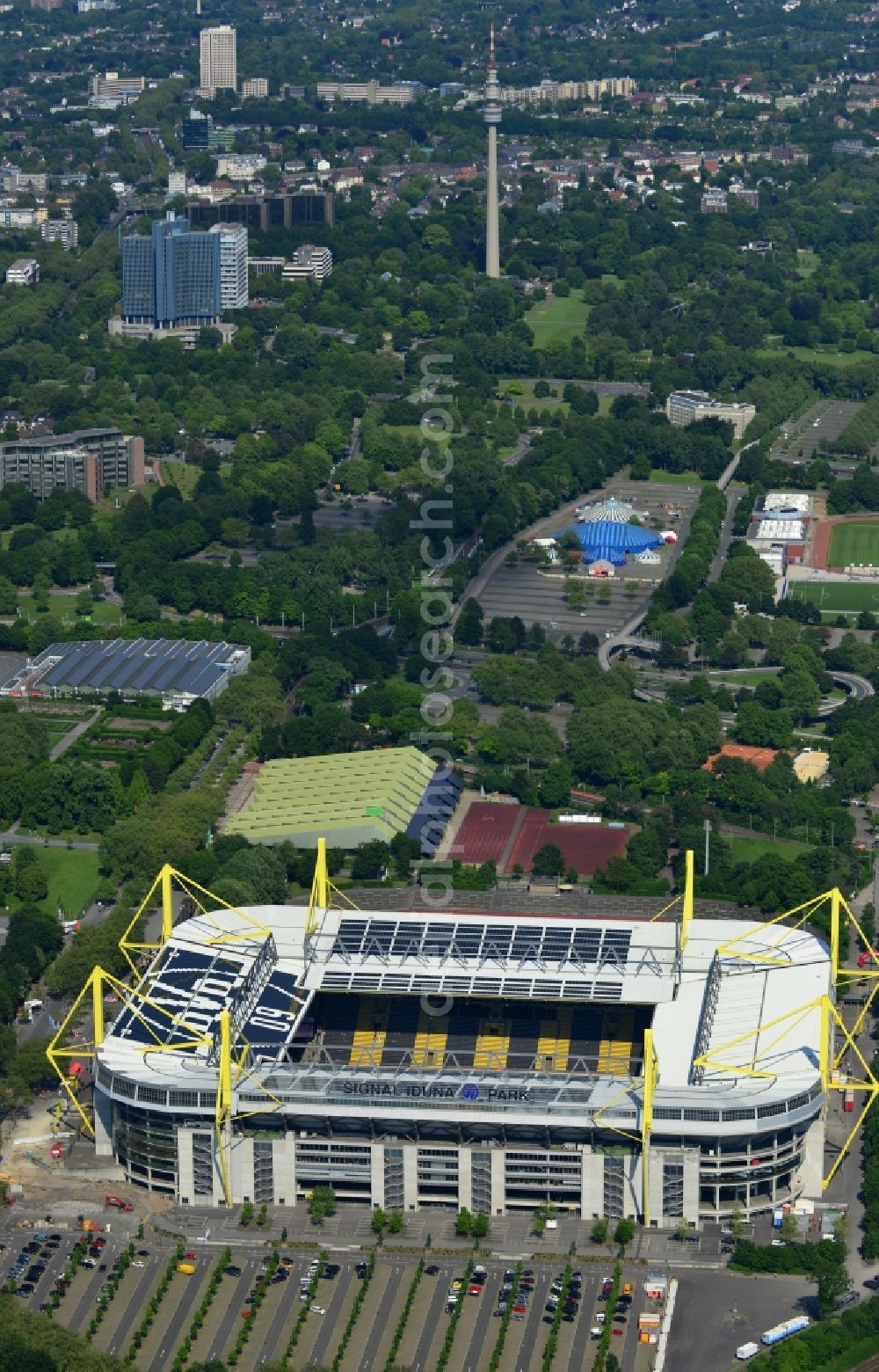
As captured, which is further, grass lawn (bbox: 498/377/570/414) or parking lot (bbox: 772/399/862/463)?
grass lawn (bbox: 498/377/570/414)

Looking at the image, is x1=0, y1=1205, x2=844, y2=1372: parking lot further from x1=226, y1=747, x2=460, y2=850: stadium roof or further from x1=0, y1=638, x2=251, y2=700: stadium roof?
x1=0, y1=638, x2=251, y2=700: stadium roof

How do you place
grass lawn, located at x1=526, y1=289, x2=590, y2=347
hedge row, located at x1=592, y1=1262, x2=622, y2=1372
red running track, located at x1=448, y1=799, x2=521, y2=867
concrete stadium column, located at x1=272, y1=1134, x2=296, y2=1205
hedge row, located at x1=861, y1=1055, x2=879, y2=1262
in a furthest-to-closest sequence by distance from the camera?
grass lawn, located at x1=526, y1=289, x2=590, y2=347 < red running track, located at x1=448, y1=799, x2=521, y2=867 < concrete stadium column, located at x1=272, y1=1134, x2=296, y2=1205 < hedge row, located at x1=861, y1=1055, x2=879, y2=1262 < hedge row, located at x1=592, y1=1262, x2=622, y2=1372

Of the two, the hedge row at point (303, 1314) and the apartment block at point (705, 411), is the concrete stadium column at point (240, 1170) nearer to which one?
the hedge row at point (303, 1314)

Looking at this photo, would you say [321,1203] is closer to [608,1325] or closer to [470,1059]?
[470,1059]

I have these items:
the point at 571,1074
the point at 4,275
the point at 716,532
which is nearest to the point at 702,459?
the point at 716,532

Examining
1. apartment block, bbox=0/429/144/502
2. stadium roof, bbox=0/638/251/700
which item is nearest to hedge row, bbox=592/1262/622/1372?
stadium roof, bbox=0/638/251/700

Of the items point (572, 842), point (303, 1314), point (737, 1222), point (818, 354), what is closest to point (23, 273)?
point (818, 354)

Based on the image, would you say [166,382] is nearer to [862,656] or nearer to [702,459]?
[702,459]
